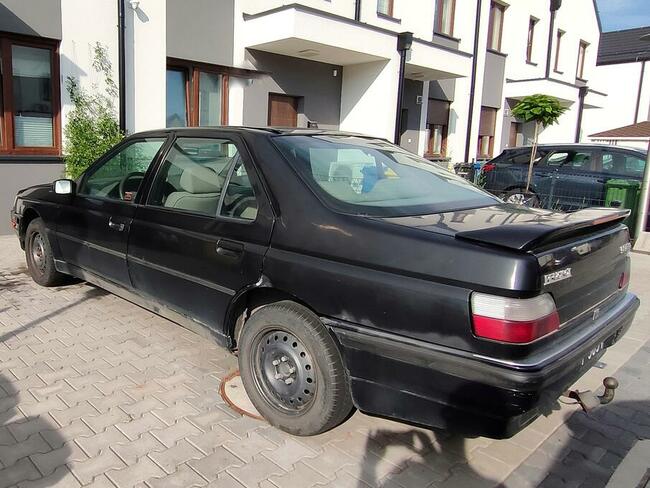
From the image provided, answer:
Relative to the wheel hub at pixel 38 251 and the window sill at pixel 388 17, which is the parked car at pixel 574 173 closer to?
the window sill at pixel 388 17

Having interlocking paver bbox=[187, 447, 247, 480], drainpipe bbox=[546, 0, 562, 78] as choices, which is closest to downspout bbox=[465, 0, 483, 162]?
drainpipe bbox=[546, 0, 562, 78]

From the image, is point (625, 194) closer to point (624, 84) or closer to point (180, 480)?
point (180, 480)

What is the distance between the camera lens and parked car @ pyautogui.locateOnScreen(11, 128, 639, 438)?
2230 mm

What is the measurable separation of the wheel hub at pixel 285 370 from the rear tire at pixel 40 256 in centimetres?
301

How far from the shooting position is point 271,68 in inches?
440

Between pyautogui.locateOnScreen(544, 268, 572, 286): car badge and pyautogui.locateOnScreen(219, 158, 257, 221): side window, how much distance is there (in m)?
1.55

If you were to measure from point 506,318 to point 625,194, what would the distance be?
327 inches

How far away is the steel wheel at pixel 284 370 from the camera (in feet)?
9.22

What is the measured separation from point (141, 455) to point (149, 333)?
1.70m

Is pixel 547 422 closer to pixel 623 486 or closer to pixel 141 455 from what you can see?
Result: pixel 623 486

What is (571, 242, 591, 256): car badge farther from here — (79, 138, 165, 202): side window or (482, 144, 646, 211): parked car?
(482, 144, 646, 211): parked car

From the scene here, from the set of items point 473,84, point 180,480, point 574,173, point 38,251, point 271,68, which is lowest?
point 180,480

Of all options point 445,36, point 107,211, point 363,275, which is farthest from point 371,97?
point 363,275

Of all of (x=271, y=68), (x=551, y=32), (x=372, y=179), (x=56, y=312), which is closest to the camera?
(x=372, y=179)
